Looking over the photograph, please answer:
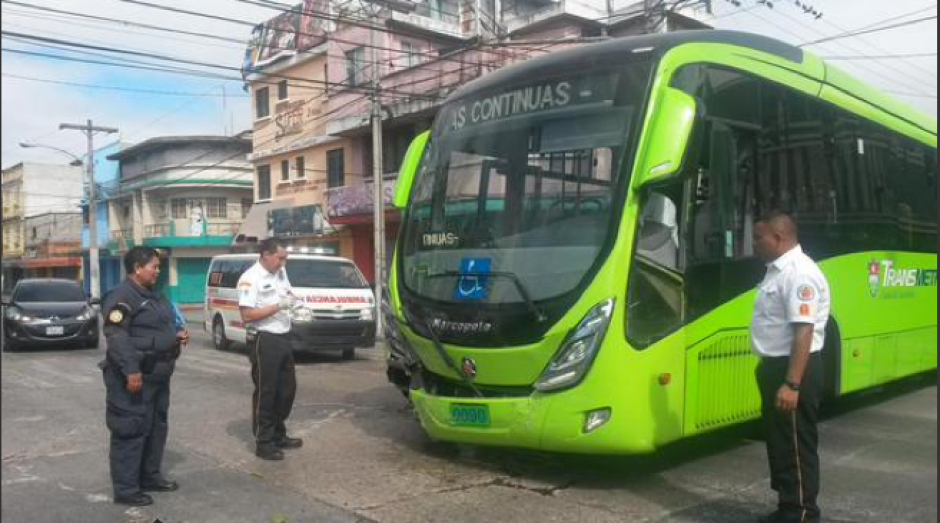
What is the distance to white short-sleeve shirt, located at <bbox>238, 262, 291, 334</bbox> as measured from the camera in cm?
671

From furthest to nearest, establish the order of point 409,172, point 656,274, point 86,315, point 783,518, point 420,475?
point 86,315 < point 409,172 < point 420,475 < point 656,274 < point 783,518

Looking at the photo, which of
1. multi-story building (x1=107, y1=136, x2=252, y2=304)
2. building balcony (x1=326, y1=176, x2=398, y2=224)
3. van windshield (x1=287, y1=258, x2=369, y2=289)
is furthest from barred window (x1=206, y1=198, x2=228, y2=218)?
van windshield (x1=287, y1=258, x2=369, y2=289)

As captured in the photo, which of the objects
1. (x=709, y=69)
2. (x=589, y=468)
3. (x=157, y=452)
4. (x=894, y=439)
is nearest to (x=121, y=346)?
(x=157, y=452)

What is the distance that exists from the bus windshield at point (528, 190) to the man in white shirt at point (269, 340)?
1.12 m

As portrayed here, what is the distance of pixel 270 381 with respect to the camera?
6742mm

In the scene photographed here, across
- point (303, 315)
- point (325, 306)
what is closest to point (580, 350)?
point (303, 315)

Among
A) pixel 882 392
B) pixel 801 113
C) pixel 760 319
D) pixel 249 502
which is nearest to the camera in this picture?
pixel 760 319

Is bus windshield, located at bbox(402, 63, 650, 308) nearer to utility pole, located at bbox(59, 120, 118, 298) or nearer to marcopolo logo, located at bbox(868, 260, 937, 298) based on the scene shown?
marcopolo logo, located at bbox(868, 260, 937, 298)

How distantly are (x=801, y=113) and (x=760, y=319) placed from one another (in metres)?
3.00

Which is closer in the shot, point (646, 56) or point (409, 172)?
point (646, 56)

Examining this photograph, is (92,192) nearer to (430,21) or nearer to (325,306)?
(430,21)

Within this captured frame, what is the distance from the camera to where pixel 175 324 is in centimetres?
574

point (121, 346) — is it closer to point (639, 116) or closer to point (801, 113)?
point (639, 116)

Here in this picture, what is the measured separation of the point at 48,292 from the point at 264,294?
13.2m
